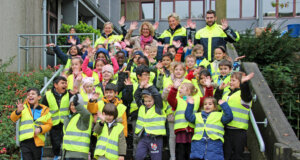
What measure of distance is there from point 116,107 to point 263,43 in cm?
455

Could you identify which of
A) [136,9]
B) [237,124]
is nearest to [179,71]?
[237,124]

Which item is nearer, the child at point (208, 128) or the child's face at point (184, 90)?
the child at point (208, 128)

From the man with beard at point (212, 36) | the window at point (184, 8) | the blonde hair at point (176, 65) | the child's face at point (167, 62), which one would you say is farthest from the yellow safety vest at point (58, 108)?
the window at point (184, 8)

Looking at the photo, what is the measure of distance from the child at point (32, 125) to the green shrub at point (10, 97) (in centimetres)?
91

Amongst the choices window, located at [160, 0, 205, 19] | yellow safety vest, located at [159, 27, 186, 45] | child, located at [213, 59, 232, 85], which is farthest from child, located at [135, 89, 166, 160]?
window, located at [160, 0, 205, 19]

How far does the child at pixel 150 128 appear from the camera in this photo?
16.6 feet

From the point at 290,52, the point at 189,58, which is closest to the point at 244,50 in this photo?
the point at 290,52

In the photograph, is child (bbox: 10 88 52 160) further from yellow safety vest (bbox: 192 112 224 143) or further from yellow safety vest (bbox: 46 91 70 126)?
yellow safety vest (bbox: 192 112 224 143)

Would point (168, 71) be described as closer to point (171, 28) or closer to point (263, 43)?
point (171, 28)

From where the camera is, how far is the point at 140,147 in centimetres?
507

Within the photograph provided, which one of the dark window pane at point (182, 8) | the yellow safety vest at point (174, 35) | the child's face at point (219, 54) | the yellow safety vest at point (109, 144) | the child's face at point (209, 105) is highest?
the dark window pane at point (182, 8)

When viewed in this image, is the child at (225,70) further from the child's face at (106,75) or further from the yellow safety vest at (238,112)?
the child's face at (106,75)

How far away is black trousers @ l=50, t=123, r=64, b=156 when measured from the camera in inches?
219

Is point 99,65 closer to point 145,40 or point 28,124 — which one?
point 28,124
